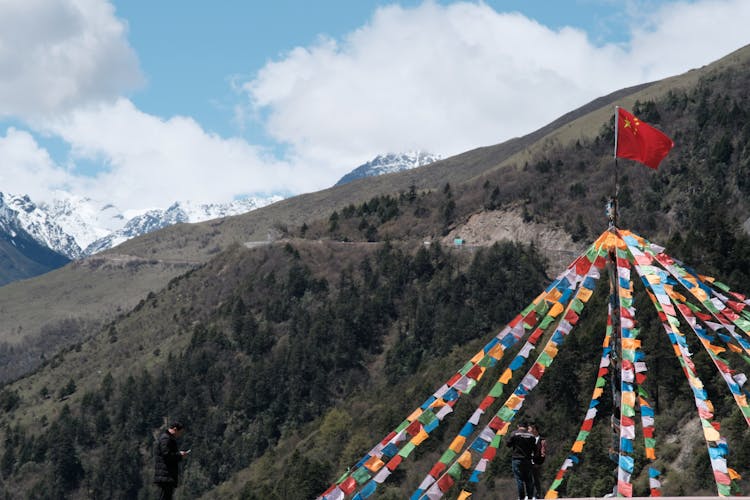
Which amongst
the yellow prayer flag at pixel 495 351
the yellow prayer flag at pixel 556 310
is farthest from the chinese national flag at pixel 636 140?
the yellow prayer flag at pixel 495 351

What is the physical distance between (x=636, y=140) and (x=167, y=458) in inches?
439

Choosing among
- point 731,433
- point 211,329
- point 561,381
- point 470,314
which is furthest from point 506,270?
point 731,433

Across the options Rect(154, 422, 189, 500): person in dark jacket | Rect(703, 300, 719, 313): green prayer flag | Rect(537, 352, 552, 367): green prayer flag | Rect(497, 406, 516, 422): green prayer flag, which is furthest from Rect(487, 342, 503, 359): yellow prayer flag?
Rect(154, 422, 189, 500): person in dark jacket

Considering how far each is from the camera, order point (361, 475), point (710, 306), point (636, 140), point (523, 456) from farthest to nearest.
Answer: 1. point (636, 140)
2. point (710, 306)
3. point (523, 456)
4. point (361, 475)

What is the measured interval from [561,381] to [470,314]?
52.9m

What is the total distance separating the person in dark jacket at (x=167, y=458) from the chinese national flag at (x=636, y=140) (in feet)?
34.0

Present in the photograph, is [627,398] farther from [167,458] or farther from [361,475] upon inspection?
[167,458]

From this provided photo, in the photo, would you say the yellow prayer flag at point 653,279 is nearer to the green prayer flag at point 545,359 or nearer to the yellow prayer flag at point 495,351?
the green prayer flag at point 545,359

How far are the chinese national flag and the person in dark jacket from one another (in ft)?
34.0

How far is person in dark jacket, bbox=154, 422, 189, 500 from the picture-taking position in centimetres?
1706

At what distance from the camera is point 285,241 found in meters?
154

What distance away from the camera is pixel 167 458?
A: 56.2ft

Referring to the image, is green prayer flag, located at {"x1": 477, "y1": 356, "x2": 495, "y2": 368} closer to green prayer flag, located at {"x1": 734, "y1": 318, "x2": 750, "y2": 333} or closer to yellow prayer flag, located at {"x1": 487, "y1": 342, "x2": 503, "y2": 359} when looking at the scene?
yellow prayer flag, located at {"x1": 487, "y1": 342, "x2": 503, "y2": 359}

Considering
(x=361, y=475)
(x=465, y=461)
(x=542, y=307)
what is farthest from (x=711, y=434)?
(x=361, y=475)
